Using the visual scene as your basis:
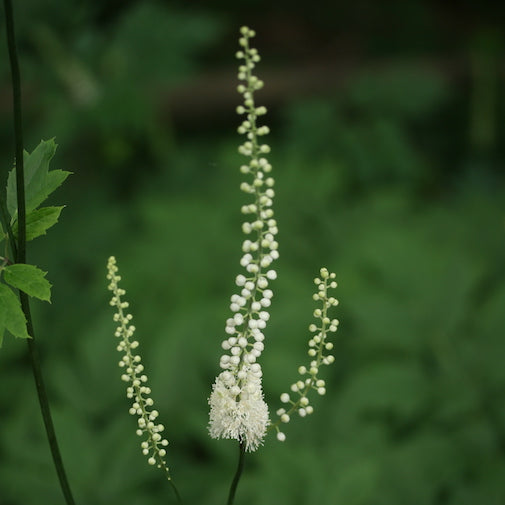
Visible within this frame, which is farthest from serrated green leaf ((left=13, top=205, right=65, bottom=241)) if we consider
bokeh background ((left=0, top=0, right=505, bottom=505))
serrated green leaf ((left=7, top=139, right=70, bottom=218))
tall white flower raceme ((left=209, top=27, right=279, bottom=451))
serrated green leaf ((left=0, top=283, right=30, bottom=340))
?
bokeh background ((left=0, top=0, right=505, bottom=505))

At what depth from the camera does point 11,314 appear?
1.34 m

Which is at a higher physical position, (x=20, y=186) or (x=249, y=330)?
(x=20, y=186)

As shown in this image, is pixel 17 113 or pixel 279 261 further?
pixel 279 261

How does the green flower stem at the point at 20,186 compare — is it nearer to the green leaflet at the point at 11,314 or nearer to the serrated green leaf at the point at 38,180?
the green leaflet at the point at 11,314

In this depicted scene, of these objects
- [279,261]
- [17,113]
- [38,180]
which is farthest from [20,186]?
[279,261]

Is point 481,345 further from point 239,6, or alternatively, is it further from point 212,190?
point 239,6

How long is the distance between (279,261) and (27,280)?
3613 millimetres

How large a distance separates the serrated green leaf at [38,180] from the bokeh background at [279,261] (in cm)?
65

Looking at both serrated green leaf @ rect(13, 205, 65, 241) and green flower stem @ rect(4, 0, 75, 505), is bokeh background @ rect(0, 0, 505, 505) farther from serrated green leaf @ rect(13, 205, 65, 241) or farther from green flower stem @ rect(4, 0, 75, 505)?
green flower stem @ rect(4, 0, 75, 505)

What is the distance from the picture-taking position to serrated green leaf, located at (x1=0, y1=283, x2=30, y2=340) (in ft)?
4.29

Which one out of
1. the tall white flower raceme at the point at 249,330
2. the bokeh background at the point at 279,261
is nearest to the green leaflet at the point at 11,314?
the tall white flower raceme at the point at 249,330

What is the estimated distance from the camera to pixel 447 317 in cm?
359

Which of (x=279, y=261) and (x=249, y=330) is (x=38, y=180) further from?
(x=279, y=261)

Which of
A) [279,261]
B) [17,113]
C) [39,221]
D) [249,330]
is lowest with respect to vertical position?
[279,261]
